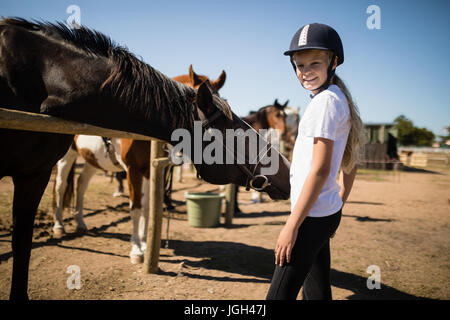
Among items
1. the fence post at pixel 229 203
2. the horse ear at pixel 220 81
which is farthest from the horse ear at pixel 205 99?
the fence post at pixel 229 203

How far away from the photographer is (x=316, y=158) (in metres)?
1.12

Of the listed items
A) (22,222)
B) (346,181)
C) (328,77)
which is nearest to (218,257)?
(22,222)

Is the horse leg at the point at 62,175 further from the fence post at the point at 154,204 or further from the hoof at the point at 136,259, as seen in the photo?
the fence post at the point at 154,204

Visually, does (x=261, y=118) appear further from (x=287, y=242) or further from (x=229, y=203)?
(x=287, y=242)

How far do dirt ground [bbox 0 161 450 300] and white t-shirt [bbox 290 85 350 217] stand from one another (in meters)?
1.98

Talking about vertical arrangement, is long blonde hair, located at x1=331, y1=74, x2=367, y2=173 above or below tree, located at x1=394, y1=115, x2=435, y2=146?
below

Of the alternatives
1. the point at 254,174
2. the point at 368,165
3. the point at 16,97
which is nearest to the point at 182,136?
the point at 254,174

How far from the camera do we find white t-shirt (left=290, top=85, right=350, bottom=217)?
1.13m

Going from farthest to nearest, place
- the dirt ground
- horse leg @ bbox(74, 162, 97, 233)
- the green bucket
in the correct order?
the green bucket < horse leg @ bbox(74, 162, 97, 233) < the dirt ground

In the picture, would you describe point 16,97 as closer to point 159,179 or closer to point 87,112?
point 87,112

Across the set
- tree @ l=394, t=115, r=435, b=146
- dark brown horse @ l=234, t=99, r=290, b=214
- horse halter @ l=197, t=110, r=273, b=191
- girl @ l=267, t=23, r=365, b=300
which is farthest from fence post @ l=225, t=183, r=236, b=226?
tree @ l=394, t=115, r=435, b=146

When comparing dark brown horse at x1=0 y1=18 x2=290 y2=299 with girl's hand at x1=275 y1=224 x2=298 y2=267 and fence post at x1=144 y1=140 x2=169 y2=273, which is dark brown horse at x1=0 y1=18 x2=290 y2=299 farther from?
fence post at x1=144 y1=140 x2=169 y2=273

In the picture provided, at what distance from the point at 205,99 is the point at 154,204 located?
1.61 metres

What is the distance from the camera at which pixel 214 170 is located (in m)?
2.08
